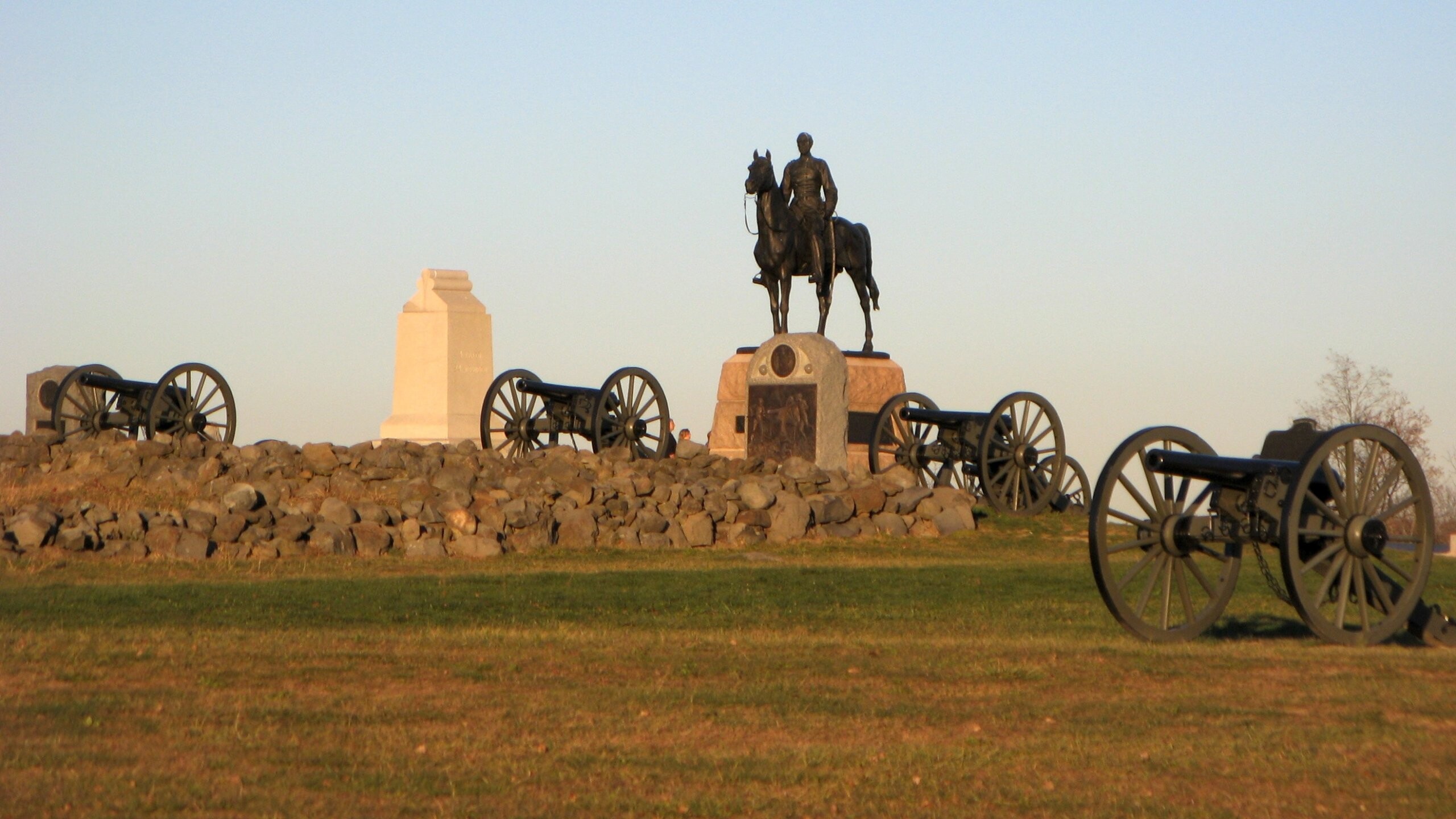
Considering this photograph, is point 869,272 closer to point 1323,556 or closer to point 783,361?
point 783,361

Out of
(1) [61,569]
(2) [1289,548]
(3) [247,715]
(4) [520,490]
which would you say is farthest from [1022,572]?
(3) [247,715]

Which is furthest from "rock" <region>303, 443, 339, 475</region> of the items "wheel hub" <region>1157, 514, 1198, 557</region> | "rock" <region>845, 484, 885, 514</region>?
"wheel hub" <region>1157, 514, 1198, 557</region>

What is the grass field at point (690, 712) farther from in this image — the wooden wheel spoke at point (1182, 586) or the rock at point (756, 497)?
the rock at point (756, 497)

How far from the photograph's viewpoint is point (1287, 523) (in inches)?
380

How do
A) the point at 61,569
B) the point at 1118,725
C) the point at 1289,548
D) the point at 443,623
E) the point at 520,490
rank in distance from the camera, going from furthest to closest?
the point at 520,490, the point at 61,569, the point at 443,623, the point at 1289,548, the point at 1118,725

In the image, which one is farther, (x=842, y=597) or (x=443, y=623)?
(x=842, y=597)

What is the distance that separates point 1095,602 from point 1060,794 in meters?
7.63

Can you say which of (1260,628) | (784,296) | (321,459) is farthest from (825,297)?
(1260,628)

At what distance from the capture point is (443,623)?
1234 centimetres

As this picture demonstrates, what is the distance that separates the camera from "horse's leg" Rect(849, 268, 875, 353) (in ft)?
93.7

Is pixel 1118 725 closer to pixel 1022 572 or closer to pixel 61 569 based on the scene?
pixel 1022 572

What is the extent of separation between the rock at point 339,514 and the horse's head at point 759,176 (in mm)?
9091

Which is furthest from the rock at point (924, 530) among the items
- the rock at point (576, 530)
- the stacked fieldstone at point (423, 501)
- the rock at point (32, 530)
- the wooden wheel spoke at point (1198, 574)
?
the wooden wheel spoke at point (1198, 574)

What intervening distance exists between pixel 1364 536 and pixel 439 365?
71.2 feet
